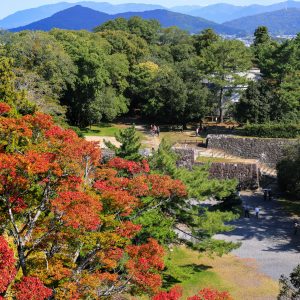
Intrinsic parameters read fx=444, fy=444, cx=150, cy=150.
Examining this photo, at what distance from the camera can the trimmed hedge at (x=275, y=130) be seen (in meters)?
37.2

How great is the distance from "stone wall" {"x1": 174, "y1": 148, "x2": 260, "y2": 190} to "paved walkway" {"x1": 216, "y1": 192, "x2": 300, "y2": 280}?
3356mm

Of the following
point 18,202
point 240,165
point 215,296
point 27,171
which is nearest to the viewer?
point 215,296

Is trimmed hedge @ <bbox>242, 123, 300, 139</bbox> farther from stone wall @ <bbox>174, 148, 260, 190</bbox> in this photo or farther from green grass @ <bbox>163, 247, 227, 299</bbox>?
green grass @ <bbox>163, 247, 227, 299</bbox>

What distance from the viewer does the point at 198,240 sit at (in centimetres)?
1866

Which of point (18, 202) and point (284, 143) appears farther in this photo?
point (284, 143)

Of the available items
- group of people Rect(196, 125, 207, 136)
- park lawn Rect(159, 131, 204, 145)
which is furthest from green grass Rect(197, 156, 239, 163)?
group of people Rect(196, 125, 207, 136)

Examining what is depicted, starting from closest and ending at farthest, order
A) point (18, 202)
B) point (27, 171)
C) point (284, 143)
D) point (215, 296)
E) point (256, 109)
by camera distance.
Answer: point (215, 296) < point (27, 171) < point (18, 202) < point (284, 143) < point (256, 109)

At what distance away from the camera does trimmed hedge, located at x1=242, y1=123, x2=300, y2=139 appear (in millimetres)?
37250

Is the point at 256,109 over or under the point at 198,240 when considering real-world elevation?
over

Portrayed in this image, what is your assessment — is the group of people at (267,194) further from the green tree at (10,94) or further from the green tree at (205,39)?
the green tree at (205,39)

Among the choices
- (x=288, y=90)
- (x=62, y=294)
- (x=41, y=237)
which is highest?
(x=288, y=90)

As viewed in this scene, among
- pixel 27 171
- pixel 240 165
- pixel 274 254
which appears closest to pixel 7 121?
pixel 27 171

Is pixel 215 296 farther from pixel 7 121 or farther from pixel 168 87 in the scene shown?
pixel 168 87

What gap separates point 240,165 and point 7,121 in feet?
A: 70.0
